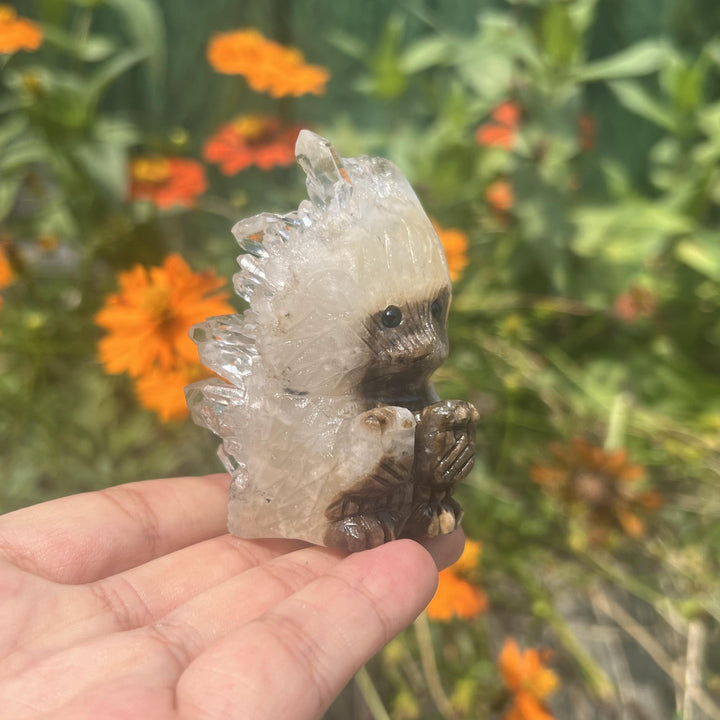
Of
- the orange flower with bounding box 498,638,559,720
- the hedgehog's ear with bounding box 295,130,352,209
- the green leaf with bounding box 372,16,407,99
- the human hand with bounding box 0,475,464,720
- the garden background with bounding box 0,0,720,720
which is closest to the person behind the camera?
Result: the human hand with bounding box 0,475,464,720

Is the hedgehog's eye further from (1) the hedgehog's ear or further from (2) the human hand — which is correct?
(2) the human hand

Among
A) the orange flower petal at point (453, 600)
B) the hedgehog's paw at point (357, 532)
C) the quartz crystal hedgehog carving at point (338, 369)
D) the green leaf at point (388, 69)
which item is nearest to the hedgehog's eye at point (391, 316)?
the quartz crystal hedgehog carving at point (338, 369)

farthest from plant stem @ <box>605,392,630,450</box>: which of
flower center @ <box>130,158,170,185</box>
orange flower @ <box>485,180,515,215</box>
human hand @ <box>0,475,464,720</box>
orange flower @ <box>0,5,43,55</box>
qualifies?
orange flower @ <box>0,5,43,55</box>

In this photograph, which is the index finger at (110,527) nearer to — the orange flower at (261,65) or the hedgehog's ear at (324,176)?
the hedgehog's ear at (324,176)

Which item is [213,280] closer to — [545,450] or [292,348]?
[292,348]

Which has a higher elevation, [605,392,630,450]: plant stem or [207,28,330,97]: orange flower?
[207,28,330,97]: orange flower

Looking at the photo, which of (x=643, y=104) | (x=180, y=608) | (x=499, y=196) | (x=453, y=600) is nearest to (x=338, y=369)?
(x=180, y=608)

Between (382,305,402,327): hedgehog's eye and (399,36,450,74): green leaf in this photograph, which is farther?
(399,36,450,74): green leaf
